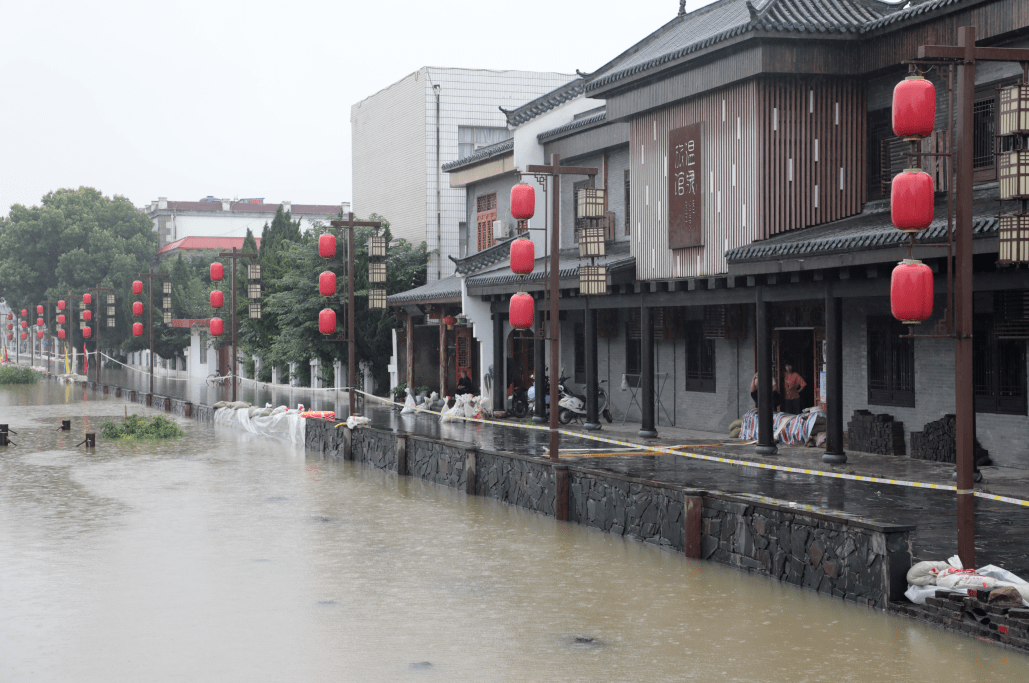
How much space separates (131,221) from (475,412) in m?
52.3

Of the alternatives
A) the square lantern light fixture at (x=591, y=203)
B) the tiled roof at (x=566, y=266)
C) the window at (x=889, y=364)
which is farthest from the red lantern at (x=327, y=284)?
the window at (x=889, y=364)

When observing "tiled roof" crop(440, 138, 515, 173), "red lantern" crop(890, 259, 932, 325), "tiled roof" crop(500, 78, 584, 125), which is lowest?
"red lantern" crop(890, 259, 932, 325)

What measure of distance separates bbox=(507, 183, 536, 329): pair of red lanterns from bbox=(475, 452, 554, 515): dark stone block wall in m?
5.02

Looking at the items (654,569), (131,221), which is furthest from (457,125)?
(131,221)

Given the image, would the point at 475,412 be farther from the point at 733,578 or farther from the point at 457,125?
the point at 733,578

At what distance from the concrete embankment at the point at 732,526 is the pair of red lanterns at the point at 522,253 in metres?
4.40

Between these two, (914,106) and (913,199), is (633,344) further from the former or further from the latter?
(914,106)

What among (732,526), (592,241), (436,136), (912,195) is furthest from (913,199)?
(436,136)

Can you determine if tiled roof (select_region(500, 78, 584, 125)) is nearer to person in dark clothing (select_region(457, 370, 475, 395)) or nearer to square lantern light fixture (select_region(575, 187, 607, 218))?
square lantern light fixture (select_region(575, 187, 607, 218))

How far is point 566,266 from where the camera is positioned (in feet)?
81.5

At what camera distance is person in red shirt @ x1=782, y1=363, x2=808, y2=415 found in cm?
2142

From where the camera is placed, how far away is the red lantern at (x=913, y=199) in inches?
429

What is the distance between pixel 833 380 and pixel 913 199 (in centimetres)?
701

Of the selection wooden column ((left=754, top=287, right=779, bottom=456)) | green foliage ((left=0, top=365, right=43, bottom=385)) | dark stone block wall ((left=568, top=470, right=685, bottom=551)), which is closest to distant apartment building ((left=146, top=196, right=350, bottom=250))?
green foliage ((left=0, top=365, right=43, bottom=385))
